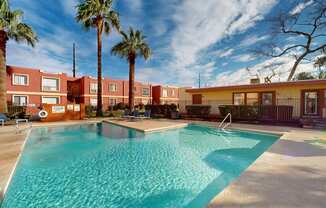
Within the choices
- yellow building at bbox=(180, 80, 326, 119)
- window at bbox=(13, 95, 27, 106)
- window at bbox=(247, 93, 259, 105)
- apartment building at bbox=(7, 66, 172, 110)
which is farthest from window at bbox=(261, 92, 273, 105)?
window at bbox=(13, 95, 27, 106)

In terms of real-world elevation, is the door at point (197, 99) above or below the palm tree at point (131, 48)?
below

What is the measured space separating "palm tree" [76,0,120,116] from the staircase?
19.7m

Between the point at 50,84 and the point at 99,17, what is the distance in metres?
13.8

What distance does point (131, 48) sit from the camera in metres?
20.2

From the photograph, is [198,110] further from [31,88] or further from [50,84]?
[31,88]

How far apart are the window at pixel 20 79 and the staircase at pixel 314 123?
3187cm

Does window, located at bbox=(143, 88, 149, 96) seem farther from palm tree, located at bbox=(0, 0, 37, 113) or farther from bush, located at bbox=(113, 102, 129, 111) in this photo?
palm tree, located at bbox=(0, 0, 37, 113)

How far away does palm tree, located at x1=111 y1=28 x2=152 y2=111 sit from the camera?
2022 cm

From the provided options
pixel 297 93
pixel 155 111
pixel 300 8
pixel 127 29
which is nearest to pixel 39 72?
pixel 127 29

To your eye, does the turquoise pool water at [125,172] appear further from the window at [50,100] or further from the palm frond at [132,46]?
Answer: the window at [50,100]

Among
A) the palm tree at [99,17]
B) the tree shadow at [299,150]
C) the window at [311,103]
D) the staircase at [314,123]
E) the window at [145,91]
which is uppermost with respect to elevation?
the palm tree at [99,17]

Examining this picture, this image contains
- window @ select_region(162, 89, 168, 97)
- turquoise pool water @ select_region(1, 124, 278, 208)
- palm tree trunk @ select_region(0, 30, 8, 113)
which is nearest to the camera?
turquoise pool water @ select_region(1, 124, 278, 208)

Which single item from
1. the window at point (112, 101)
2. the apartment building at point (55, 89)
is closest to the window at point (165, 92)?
the apartment building at point (55, 89)

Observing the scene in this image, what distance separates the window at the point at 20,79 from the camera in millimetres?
22328
